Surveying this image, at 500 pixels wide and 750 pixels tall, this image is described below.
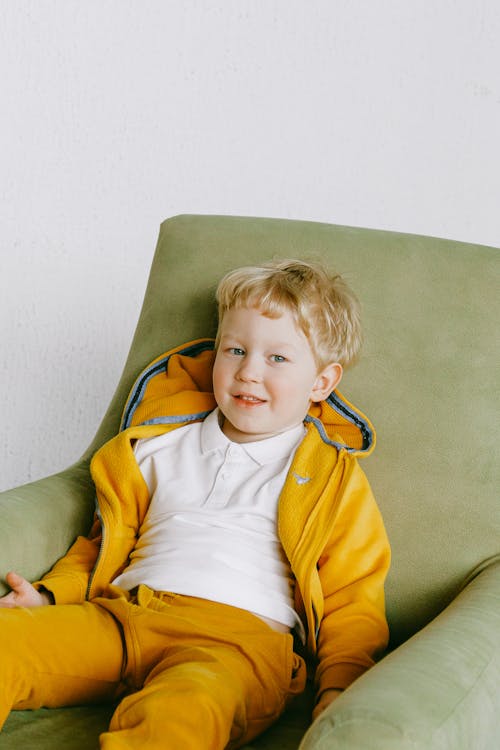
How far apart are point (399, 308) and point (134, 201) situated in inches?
39.4

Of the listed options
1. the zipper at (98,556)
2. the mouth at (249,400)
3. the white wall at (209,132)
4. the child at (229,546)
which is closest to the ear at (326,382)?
the child at (229,546)

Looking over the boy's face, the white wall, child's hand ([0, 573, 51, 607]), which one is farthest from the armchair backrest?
the white wall

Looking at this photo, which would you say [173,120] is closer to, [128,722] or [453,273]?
[453,273]

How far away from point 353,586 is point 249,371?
0.34 meters

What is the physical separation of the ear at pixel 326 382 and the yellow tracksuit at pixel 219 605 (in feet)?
0.07

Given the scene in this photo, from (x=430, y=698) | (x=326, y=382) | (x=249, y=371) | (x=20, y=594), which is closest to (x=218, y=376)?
(x=249, y=371)

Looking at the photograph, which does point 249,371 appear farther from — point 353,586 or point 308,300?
point 353,586

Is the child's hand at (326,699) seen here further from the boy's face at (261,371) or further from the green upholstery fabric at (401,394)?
the boy's face at (261,371)

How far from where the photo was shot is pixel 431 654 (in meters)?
0.94

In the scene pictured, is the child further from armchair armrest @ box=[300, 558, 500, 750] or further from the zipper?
armchair armrest @ box=[300, 558, 500, 750]

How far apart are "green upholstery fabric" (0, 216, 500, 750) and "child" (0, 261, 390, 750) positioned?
0.17 feet

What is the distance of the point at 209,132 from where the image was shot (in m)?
2.27

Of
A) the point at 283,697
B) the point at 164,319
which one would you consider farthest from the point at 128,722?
the point at 164,319

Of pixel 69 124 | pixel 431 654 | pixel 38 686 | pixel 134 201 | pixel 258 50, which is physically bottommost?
pixel 38 686
